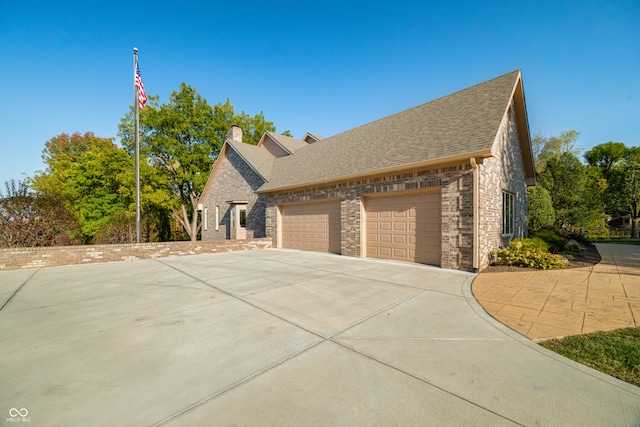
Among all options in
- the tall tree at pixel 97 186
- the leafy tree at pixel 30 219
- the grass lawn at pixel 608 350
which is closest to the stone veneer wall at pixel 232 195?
the tall tree at pixel 97 186

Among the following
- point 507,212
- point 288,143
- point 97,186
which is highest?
point 288,143

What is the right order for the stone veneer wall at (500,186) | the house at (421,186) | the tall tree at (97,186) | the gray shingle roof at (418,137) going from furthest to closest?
the tall tree at (97,186) < the gray shingle roof at (418,137) < the stone veneer wall at (500,186) < the house at (421,186)

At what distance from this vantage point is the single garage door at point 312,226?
39.2 feet

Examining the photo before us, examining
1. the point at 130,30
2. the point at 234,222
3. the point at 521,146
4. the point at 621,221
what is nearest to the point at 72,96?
the point at 130,30

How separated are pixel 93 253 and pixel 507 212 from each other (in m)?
16.5

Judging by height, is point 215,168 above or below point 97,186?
above

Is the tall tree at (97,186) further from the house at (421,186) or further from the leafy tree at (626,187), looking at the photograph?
the leafy tree at (626,187)

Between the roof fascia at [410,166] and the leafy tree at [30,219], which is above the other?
the roof fascia at [410,166]

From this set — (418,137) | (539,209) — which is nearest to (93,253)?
(418,137)

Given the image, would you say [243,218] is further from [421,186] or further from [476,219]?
[476,219]

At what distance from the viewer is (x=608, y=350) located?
9.74 feet

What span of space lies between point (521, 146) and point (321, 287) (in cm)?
1195

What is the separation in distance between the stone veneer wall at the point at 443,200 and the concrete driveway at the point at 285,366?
2813 millimetres

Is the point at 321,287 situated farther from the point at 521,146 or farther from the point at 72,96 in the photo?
the point at 72,96
